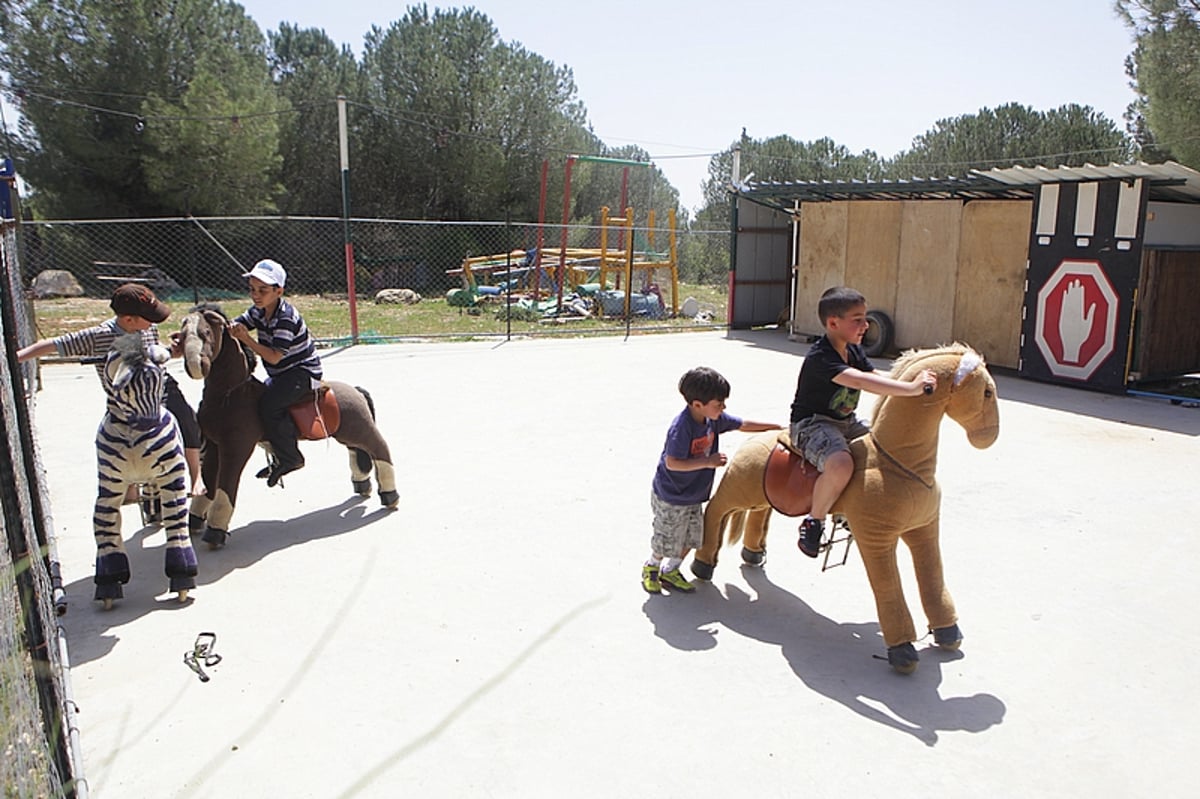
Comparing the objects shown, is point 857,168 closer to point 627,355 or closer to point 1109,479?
point 627,355

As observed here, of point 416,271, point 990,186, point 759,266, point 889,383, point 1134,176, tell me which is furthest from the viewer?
point 416,271

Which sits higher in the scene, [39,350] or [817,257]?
[817,257]

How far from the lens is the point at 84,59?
23.0 m

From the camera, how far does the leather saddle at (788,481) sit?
165 inches

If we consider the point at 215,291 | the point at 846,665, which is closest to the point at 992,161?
the point at 215,291

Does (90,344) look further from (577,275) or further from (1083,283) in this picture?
(577,275)

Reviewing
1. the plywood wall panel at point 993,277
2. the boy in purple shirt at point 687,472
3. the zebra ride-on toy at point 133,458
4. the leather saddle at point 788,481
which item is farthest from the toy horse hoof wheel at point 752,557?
the plywood wall panel at point 993,277

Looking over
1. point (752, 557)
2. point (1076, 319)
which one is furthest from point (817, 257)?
point (752, 557)

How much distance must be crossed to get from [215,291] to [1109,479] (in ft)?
70.1

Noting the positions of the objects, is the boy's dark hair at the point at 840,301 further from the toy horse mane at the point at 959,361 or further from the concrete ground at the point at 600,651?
the concrete ground at the point at 600,651

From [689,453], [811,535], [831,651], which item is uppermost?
[689,453]

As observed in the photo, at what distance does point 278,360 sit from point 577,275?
16.1 metres

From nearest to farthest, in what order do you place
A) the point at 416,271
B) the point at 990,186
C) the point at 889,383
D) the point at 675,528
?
the point at 889,383 → the point at 675,528 → the point at 990,186 → the point at 416,271

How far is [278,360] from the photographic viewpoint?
17.3 ft
